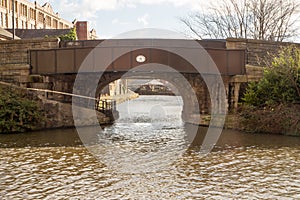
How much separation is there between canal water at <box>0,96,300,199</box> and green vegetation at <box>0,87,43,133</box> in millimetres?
1077

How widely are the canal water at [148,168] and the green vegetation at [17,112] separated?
108 cm

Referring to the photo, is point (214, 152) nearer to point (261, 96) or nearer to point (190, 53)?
point (261, 96)

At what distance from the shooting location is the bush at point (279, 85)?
54.5 feet

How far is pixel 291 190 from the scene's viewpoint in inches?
308

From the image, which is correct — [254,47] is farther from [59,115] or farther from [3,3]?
[3,3]

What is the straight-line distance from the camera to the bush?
54.5ft

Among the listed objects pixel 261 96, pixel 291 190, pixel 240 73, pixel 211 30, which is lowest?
pixel 291 190

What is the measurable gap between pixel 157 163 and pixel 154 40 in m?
10.0

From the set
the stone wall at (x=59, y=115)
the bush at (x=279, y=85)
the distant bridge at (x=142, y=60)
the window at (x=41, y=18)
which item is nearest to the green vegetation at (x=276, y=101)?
the bush at (x=279, y=85)

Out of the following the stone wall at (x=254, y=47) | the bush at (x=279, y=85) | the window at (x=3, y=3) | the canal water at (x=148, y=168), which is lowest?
the canal water at (x=148, y=168)

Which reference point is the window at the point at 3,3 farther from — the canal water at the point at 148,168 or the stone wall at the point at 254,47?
the canal water at the point at 148,168

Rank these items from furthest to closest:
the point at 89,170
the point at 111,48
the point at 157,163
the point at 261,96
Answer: the point at 111,48
the point at 261,96
the point at 157,163
the point at 89,170

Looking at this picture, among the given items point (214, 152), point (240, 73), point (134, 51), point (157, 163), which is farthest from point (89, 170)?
point (240, 73)

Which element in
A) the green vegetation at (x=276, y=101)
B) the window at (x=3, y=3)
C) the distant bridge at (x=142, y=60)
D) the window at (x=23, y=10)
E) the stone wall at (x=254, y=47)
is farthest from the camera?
the window at (x=23, y=10)
